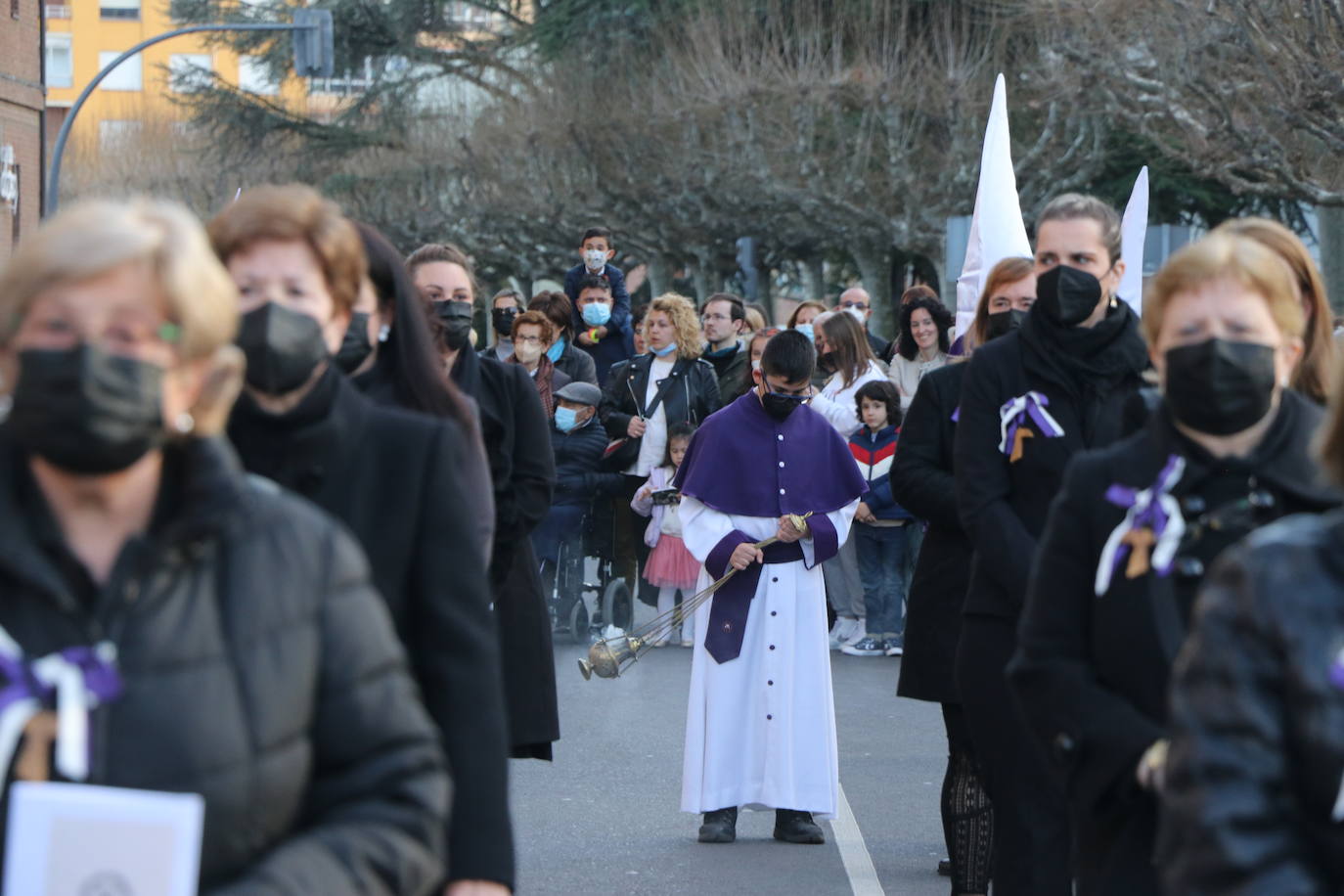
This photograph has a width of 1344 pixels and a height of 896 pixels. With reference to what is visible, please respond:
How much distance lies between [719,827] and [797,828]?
0.95ft

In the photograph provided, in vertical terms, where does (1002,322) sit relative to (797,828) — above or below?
above

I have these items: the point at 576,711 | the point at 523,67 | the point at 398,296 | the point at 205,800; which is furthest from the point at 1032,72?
the point at 205,800

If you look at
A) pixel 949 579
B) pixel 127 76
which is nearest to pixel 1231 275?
pixel 949 579

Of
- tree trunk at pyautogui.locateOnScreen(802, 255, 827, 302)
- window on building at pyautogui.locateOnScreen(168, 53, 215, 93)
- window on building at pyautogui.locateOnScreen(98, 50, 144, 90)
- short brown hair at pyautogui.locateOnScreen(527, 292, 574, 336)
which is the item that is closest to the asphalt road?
short brown hair at pyautogui.locateOnScreen(527, 292, 574, 336)

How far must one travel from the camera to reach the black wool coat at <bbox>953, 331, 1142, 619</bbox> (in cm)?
531

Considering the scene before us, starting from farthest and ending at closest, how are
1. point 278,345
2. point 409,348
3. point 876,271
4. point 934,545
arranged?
point 876,271 < point 934,545 < point 409,348 < point 278,345

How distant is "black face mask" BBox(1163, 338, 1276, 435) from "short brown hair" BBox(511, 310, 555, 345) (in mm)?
9735

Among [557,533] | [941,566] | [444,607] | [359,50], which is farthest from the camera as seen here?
[359,50]

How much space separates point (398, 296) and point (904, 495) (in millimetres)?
2674

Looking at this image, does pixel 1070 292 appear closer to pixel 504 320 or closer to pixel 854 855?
pixel 854 855

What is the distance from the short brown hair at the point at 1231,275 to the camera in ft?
11.9

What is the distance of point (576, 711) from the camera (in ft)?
36.4

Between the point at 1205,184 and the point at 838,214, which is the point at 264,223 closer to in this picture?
the point at 1205,184

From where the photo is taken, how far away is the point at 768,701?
26.2ft
